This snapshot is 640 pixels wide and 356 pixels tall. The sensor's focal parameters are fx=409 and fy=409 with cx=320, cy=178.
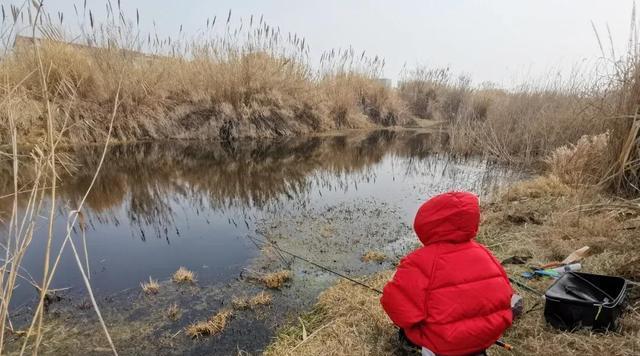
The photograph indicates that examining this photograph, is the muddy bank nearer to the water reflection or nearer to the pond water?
the pond water

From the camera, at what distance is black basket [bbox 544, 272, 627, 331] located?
221 centimetres

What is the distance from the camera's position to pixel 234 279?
11.6 ft

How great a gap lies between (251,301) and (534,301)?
2.02 meters

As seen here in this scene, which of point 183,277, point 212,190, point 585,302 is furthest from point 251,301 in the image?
point 212,190

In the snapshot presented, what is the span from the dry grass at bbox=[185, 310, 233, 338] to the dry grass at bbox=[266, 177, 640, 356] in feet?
1.37

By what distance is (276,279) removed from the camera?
3.46 meters

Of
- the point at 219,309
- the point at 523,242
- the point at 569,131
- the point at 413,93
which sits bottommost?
the point at 219,309

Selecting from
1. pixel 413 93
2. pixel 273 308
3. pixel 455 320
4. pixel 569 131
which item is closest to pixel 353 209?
pixel 273 308

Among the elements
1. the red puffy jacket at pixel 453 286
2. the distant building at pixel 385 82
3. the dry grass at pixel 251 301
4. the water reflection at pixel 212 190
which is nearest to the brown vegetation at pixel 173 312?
the dry grass at pixel 251 301

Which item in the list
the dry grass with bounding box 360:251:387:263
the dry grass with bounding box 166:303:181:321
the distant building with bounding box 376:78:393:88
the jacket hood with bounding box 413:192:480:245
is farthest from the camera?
the distant building with bounding box 376:78:393:88

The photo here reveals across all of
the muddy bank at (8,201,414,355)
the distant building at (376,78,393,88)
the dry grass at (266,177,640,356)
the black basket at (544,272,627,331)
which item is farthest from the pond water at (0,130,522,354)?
the distant building at (376,78,393,88)

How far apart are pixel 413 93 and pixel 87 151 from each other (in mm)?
15138

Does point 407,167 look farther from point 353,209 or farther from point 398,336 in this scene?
point 398,336

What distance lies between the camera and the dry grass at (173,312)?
2943 millimetres
